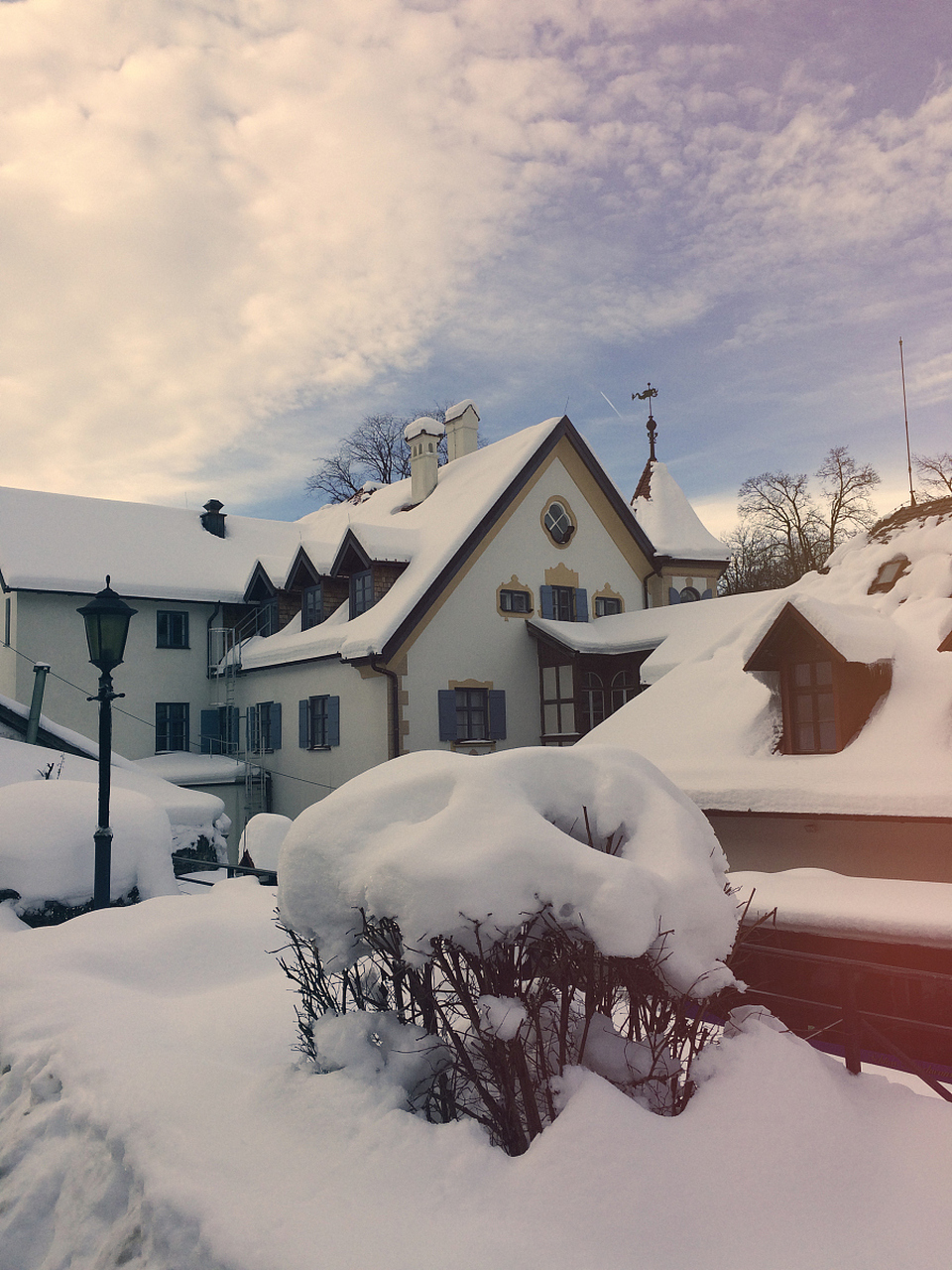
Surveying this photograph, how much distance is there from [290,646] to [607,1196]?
17.4 meters

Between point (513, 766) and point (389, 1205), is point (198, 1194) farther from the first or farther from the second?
point (513, 766)

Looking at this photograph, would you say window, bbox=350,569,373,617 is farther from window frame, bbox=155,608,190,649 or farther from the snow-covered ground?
the snow-covered ground

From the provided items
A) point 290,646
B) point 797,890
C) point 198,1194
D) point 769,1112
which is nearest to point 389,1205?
point 198,1194

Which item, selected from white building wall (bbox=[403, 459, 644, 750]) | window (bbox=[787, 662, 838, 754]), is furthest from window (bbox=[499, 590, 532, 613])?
Result: window (bbox=[787, 662, 838, 754])

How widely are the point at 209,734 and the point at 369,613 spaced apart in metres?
6.97

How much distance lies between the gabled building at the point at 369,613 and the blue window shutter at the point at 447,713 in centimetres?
4

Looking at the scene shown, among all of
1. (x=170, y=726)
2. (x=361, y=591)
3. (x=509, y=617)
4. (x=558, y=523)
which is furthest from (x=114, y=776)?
(x=558, y=523)

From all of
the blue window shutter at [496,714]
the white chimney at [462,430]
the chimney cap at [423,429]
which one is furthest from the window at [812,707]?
the white chimney at [462,430]

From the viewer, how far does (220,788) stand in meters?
20.0

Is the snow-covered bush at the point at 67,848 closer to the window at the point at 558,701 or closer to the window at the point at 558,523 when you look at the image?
the window at the point at 558,701

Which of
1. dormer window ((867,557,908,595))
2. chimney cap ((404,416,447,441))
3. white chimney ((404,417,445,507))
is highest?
chimney cap ((404,416,447,441))

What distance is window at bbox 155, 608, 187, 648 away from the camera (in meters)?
21.8

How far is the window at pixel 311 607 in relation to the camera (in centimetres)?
2012

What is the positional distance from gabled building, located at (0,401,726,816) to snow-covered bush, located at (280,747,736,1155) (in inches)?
505
